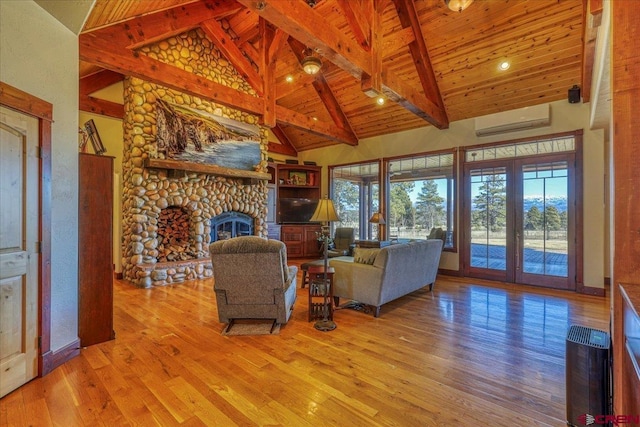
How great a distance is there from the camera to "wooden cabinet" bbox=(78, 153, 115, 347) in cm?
269

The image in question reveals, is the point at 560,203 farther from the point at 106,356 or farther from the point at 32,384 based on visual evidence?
the point at 32,384

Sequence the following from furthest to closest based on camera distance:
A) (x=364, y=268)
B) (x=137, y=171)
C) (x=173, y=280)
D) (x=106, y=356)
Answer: (x=173, y=280) < (x=137, y=171) < (x=364, y=268) < (x=106, y=356)

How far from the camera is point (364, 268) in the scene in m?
3.56

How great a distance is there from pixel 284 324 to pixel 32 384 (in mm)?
2053

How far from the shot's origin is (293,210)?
8.02 metres

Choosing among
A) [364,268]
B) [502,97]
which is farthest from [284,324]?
[502,97]

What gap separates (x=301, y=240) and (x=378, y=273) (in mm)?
4682

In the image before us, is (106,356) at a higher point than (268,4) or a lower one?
lower

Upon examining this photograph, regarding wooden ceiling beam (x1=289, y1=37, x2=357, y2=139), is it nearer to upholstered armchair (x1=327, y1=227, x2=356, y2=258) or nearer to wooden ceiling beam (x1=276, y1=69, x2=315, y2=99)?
wooden ceiling beam (x1=276, y1=69, x2=315, y2=99)

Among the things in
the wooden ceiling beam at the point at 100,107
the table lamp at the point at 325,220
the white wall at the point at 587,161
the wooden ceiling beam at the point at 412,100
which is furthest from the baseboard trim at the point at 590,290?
the wooden ceiling beam at the point at 100,107

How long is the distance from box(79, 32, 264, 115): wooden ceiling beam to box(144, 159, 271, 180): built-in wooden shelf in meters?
1.18

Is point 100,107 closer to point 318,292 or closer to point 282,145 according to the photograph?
point 282,145

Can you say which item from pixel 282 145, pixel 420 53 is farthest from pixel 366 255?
pixel 282 145

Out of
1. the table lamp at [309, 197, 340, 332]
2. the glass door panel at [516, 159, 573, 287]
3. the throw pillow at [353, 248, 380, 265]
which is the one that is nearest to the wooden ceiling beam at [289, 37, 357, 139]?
the glass door panel at [516, 159, 573, 287]
